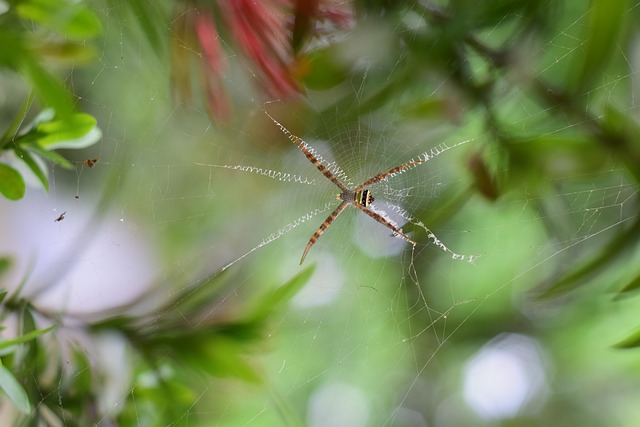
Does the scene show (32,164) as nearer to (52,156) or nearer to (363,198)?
(52,156)

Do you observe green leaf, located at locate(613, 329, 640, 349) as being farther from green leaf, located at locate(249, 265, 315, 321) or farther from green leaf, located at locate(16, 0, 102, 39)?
green leaf, located at locate(16, 0, 102, 39)

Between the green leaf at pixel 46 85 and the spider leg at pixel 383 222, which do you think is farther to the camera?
the spider leg at pixel 383 222

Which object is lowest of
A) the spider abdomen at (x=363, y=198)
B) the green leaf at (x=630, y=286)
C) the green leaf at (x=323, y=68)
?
the green leaf at (x=630, y=286)

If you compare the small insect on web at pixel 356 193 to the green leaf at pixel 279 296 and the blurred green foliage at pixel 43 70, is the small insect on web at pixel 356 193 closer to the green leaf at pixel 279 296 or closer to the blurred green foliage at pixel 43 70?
the green leaf at pixel 279 296

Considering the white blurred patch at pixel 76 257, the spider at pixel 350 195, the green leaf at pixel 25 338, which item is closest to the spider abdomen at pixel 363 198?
the spider at pixel 350 195

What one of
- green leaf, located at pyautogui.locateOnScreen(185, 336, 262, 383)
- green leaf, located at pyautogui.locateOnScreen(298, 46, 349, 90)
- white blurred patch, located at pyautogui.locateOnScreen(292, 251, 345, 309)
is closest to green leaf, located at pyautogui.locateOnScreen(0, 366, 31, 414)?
green leaf, located at pyautogui.locateOnScreen(185, 336, 262, 383)

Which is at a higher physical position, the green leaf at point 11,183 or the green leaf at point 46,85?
the green leaf at point 46,85

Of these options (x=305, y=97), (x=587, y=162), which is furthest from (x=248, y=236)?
(x=587, y=162)
